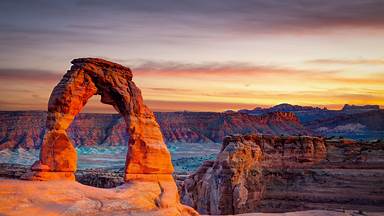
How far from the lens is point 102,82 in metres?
22.7

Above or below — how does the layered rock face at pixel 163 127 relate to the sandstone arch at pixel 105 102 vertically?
below

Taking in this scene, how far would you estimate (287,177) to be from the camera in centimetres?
4238

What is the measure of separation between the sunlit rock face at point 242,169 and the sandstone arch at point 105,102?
1416 centimetres

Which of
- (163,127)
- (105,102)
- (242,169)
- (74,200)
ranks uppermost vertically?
(105,102)

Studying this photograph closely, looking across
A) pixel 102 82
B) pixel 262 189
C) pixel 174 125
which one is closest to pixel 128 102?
pixel 102 82

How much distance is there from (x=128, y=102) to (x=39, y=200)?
260 inches

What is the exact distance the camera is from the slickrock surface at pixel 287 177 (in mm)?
38188

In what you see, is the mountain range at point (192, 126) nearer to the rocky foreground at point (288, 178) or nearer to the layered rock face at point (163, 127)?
the layered rock face at point (163, 127)

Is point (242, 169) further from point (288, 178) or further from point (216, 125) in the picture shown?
point (216, 125)

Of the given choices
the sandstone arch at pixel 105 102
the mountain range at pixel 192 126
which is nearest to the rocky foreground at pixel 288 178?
the sandstone arch at pixel 105 102

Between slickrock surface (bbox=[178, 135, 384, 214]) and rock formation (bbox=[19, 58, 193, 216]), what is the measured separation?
567 inches

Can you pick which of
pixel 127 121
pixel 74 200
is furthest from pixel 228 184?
pixel 74 200

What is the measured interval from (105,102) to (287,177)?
74.9ft

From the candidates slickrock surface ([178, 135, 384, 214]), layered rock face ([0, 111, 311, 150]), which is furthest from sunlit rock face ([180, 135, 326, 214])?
layered rock face ([0, 111, 311, 150])
